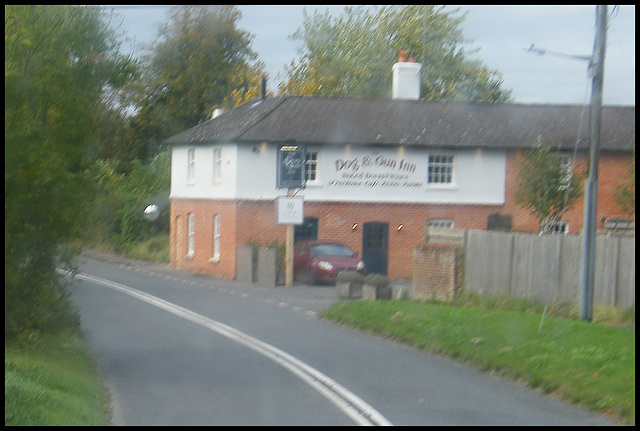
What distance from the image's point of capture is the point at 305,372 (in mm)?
12773

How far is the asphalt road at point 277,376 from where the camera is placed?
9.81m

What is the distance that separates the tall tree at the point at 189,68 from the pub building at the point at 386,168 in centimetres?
1268

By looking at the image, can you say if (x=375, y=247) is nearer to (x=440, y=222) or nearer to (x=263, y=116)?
(x=440, y=222)

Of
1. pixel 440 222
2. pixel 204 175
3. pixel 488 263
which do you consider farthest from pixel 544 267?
pixel 440 222

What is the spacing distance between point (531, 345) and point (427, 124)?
70.2 ft

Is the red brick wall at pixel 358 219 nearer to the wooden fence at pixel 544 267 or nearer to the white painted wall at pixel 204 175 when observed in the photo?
the white painted wall at pixel 204 175

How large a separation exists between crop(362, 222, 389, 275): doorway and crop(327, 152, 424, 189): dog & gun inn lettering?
5.34 feet

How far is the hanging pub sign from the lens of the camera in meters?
32.1

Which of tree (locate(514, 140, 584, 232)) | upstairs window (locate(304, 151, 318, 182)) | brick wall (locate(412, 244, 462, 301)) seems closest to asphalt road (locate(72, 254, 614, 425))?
brick wall (locate(412, 244, 462, 301))

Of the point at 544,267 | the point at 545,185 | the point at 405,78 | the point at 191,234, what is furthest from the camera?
the point at 405,78

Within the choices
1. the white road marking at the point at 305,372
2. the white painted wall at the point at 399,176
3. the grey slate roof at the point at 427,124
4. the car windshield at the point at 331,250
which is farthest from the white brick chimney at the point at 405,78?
the white road marking at the point at 305,372

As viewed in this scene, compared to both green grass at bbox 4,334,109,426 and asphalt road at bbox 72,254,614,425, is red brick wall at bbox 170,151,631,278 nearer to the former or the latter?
asphalt road at bbox 72,254,614,425

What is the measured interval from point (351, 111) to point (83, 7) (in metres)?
19.7

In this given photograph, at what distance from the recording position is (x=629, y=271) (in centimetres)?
1998
